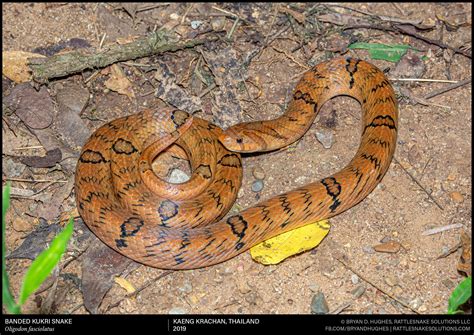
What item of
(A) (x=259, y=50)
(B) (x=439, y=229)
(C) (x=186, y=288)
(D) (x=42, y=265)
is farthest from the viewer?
(A) (x=259, y=50)

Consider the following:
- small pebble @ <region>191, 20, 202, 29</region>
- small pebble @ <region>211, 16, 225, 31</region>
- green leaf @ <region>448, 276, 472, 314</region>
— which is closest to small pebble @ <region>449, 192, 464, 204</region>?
green leaf @ <region>448, 276, 472, 314</region>

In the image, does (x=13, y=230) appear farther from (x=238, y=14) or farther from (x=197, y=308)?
(x=238, y=14)

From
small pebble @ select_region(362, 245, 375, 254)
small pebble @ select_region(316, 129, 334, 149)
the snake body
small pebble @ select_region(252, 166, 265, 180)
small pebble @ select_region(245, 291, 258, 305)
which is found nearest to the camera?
small pebble @ select_region(245, 291, 258, 305)

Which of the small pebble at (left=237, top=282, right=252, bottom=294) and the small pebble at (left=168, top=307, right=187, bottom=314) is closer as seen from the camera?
the small pebble at (left=168, top=307, right=187, bottom=314)

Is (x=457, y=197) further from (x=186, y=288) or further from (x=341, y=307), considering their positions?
(x=186, y=288)

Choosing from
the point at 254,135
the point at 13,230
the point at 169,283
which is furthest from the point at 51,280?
the point at 254,135

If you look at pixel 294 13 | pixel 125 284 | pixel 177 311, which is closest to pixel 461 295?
pixel 177 311

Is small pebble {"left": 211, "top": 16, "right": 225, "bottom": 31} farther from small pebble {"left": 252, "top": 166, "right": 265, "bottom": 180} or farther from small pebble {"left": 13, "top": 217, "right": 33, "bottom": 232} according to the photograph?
small pebble {"left": 13, "top": 217, "right": 33, "bottom": 232}

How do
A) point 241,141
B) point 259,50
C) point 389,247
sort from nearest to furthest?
point 389,247, point 241,141, point 259,50
